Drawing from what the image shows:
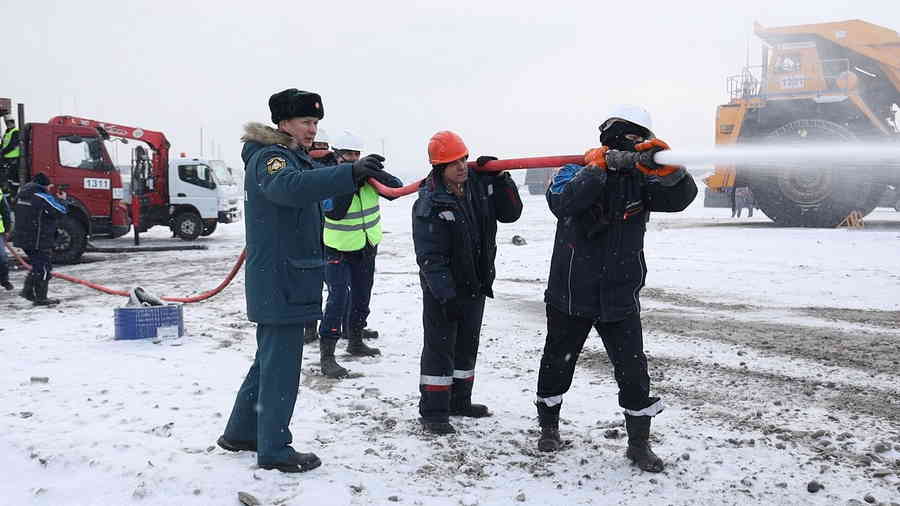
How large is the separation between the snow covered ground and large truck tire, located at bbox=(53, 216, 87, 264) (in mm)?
5336

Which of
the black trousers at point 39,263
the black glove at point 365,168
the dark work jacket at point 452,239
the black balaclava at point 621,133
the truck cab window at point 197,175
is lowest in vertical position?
the black trousers at point 39,263

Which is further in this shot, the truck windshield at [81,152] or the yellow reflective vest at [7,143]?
the truck windshield at [81,152]

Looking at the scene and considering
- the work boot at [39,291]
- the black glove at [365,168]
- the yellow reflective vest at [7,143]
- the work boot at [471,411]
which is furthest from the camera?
the yellow reflective vest at [7,143]

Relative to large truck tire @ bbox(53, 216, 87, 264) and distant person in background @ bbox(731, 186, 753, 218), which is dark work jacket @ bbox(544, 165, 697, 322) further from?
distant person in background @ bbox(731, 186, 753, 218)

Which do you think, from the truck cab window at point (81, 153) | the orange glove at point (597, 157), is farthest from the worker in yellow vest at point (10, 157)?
the orange glove at point (597, 157)

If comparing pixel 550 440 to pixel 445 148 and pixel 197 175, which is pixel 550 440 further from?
pixel 197 175

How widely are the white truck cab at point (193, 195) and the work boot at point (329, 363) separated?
14.1 m

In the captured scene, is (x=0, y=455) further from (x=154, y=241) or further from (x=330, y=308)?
(x=154, y=241)

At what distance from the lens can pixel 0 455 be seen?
3629 mm

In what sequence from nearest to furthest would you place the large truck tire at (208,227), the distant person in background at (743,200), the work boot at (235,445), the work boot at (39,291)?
the work boot at (235,445) → the work boot at (39,291) → the large truck tire at (208,227) → the distant person in background at (743,200)

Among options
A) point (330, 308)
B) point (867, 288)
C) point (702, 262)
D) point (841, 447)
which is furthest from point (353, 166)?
point (702, 262)

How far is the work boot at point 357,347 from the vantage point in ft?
19.3

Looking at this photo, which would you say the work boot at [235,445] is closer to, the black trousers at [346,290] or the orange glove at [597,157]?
the black trousers at [346,290]

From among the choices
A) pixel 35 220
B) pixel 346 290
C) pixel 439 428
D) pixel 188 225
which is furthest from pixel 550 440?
pixel 188 225
